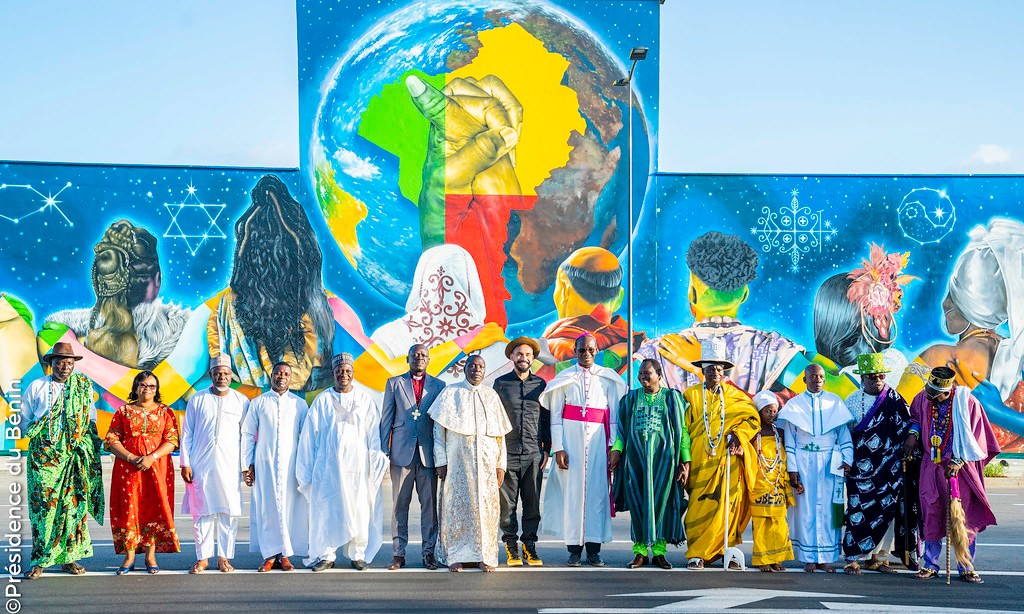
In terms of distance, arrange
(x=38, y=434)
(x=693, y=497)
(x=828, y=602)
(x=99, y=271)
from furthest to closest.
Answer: (x=99, y=271) < (x=693, y=497) < (x=38, y=434) < (x=828, y=602)

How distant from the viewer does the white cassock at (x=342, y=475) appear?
9.23m

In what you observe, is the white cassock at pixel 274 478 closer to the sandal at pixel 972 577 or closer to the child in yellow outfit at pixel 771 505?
the child in yellow outfit at pixel 771 505

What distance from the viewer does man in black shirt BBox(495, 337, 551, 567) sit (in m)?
9.48

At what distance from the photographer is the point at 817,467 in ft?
30.6

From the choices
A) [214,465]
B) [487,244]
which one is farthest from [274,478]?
[487,244]

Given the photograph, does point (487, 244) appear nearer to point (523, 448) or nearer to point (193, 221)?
point (193, 221)

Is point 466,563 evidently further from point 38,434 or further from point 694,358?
point 694,358

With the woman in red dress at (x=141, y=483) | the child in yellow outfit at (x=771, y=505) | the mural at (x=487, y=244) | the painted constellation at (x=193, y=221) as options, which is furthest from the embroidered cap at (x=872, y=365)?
the painted constellation at (x=193, y=221)

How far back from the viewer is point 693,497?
944 cm

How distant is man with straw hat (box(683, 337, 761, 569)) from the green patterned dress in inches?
213

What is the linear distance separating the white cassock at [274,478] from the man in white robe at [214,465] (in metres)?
0.14

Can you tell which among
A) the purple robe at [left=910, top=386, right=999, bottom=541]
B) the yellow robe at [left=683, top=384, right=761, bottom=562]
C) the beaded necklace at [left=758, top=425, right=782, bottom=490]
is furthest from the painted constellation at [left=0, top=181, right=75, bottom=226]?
the purple robe at [left=910, top=386, right=999, bottom=541]

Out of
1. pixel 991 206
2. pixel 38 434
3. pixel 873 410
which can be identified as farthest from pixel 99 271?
pixel 991 206

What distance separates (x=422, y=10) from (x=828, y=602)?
15854 millimetres
